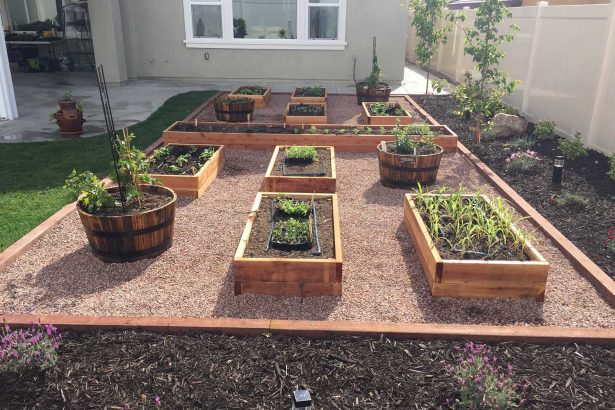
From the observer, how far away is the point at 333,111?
10.7m

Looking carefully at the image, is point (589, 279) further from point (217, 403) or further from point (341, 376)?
point (217, 403)

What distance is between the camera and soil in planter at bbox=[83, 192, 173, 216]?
14.0 ft

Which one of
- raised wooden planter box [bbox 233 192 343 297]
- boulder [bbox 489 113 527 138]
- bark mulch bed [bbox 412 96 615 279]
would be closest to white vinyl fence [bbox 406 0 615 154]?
bark mulch bed [bbox 412 96 615 279]

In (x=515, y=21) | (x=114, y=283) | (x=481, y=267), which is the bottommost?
(x=114, y=283)

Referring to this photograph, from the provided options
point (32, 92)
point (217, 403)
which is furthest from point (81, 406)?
point (32, 92)

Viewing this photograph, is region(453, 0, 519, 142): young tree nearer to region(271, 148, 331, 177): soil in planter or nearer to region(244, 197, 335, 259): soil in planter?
region(271, 148, 331, 177): soil in planter

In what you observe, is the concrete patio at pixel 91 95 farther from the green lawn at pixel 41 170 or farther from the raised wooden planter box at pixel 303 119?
the raised wooden planter box at pixel 303 119

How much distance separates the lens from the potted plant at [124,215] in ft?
13.3

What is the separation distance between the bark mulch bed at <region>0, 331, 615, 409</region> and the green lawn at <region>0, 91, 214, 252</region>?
7.05 feet

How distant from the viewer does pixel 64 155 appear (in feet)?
23.5

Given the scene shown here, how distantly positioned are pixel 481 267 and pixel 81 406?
2.79 m

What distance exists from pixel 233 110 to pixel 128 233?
5176 mm

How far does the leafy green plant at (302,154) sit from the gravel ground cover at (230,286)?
1.25m

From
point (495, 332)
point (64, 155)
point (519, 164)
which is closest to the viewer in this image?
point (495, 332)
